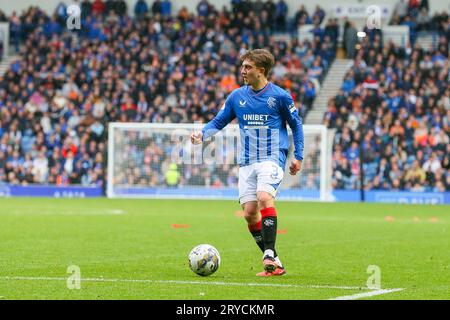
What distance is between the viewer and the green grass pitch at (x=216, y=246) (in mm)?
9578

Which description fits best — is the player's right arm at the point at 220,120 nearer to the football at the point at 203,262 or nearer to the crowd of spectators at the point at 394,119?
the football at the point at 203,262

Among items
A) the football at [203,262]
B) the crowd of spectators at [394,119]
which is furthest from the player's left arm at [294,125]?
the crowd of spectators at [394,119]

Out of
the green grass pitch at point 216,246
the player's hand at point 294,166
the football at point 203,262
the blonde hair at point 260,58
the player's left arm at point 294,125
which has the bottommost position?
the green grass pitch at point 216,246

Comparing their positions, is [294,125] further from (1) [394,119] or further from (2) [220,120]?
(1) [394,119]

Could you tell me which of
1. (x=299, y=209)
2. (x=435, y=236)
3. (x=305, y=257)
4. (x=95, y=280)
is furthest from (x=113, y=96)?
(x=95, y=280)

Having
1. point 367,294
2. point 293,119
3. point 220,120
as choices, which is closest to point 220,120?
point 220,120

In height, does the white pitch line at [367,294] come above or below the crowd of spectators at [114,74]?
below

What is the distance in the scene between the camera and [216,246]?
1534 centimetres

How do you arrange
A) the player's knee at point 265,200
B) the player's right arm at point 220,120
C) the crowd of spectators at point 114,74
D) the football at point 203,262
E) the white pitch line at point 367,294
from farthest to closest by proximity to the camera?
the crowd of spectators at point 114,74
the player's right arm at point 220,120
the player's knee at point 265,200
the football at point 203,262
the white pitch line at point 367,294

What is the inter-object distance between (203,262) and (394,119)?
24.5m

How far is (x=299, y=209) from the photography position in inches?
1070

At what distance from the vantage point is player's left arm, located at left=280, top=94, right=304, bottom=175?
11391 millimetres

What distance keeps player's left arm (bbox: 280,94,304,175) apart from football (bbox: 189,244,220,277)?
50.7 inches

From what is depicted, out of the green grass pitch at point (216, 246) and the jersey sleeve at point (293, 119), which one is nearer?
the green grass pitch at point (216, 246)
